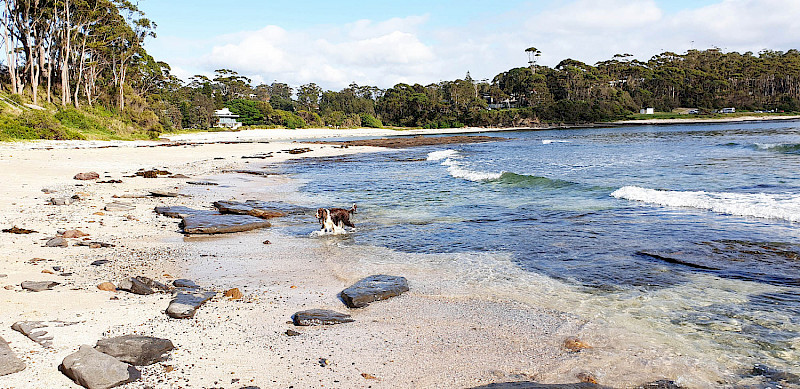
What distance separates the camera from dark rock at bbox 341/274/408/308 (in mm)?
6121

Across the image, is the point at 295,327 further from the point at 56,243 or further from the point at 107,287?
the point at 56,243

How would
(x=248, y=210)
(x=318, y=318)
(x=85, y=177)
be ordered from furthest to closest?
(x=85, y=177)
(x=248, y=210)
(x=318, y=318)

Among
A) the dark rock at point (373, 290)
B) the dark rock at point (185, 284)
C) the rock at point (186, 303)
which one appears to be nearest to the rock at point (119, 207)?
the dark rock at point (185, 284)

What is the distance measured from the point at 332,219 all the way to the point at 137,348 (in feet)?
21.4

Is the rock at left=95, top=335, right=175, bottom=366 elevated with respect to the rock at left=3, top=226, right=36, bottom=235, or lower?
lower

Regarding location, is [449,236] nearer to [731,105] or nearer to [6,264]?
[6,264]

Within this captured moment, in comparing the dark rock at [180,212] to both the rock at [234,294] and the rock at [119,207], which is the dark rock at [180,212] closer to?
the rock at [119,207]

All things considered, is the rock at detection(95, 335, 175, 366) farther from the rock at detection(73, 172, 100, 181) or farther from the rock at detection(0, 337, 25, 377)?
the rock at detection(73, 172, 100, 181)

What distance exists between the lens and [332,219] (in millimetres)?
10766

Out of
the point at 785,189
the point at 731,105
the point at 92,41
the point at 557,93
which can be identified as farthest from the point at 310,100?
the point at 785,189

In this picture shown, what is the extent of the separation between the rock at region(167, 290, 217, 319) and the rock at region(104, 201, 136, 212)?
275 inches

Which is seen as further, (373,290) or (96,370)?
(373,290)

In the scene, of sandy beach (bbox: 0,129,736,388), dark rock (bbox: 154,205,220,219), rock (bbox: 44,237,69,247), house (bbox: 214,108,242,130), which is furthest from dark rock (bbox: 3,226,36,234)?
house (bbox: 214,108,242,130)

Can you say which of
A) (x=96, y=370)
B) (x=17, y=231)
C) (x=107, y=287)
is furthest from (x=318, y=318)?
(x=17, y=231)
